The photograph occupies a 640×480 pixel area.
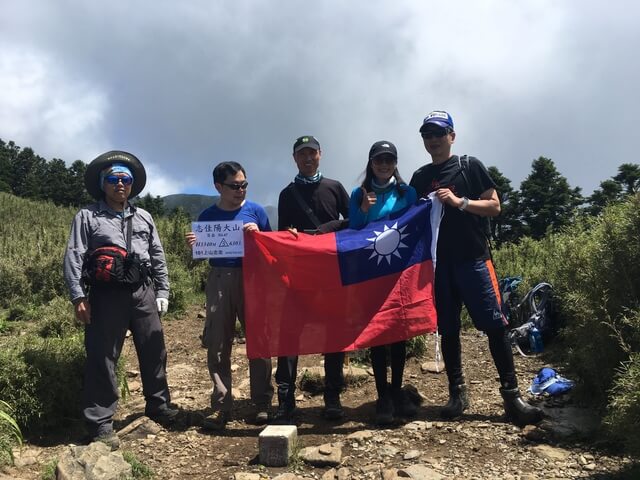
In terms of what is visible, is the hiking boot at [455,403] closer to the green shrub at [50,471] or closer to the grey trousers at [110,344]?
the grey trousers at [110,344]

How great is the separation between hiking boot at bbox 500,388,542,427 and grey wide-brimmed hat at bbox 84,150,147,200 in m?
4.21

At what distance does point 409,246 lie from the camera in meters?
4.74

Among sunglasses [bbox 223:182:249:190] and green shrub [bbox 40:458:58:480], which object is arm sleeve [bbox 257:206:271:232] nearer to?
sunglasses [bbox 223:182:249:190]

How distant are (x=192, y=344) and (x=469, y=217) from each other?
18.2ft

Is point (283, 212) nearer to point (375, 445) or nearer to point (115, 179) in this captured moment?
point (115, 179)

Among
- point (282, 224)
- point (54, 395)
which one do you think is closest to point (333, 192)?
point (282, 224)

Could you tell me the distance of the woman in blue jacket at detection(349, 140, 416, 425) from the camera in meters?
4.52

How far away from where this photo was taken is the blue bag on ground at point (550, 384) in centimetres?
490

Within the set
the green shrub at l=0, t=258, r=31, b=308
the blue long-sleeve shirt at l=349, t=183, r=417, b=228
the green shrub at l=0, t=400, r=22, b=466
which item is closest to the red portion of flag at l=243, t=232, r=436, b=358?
the blue long-sleeve shirt at l=349, t=183, r=417, b=228

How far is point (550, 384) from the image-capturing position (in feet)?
16.3

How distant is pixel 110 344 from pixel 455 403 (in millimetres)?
3384

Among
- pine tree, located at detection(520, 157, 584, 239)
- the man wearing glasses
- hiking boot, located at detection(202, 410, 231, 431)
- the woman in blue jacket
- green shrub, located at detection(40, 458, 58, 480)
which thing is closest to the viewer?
green shrub, located at detection(40, 458, 58, 480)

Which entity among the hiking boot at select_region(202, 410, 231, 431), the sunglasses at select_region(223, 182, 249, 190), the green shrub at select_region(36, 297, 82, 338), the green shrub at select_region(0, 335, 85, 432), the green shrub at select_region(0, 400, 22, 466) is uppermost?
the sunglasses at select_region(223, 182, 249, 190)

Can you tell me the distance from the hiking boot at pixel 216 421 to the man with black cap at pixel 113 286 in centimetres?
36
